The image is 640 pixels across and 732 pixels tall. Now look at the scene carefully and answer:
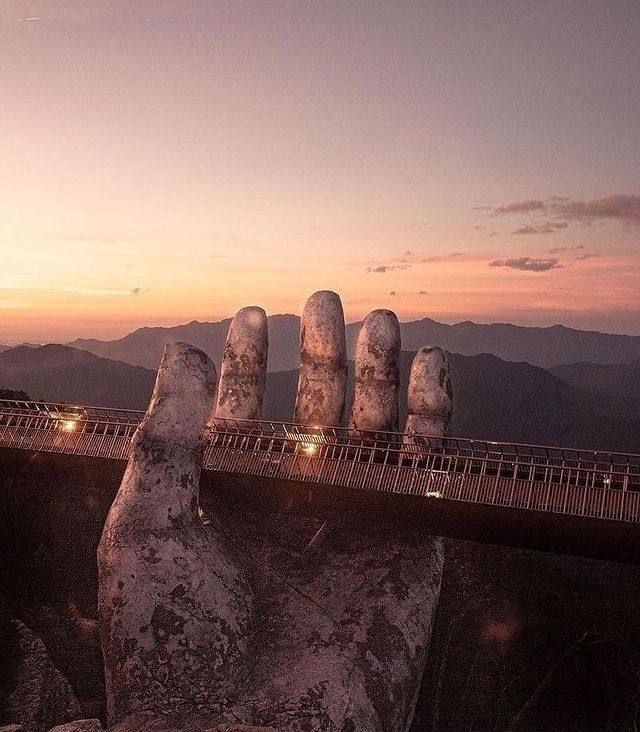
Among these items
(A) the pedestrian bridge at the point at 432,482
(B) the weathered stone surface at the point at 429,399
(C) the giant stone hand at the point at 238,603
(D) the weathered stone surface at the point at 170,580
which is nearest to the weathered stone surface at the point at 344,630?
(C) the giant stone hand at the point at 238,603

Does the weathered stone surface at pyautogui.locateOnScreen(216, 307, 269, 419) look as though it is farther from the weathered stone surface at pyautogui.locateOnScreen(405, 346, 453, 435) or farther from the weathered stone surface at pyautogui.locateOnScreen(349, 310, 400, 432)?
the weathered stone surface at pyautogui.locateOnScreen(405, 346, 453, 435)

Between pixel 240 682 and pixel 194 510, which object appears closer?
pixel 240 682

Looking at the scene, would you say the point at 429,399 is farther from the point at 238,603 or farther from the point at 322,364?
the point at 238,603

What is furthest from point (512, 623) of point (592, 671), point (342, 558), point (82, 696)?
point (82, 696)

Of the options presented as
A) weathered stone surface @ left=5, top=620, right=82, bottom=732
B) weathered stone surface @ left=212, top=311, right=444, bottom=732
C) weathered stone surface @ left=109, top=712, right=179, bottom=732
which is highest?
weathered stone surface @ left=212, top=311, right=444, bottom=732

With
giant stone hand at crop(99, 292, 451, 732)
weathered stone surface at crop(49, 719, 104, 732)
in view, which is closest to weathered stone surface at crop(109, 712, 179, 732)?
giant stone hand at crop(99, 292, 451, 732)

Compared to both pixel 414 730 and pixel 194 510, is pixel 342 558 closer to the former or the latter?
pixel 194 510

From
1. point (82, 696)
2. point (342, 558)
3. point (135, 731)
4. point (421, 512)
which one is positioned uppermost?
point (421, 512)
